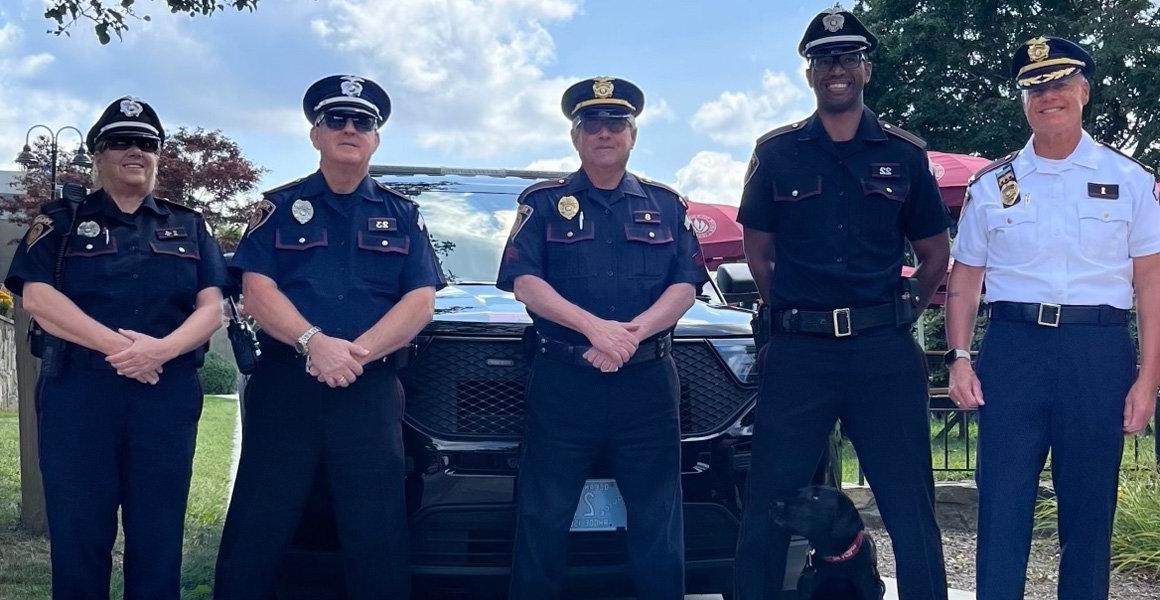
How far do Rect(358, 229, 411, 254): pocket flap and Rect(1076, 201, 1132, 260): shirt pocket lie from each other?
2.06 meters

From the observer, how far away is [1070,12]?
22.7 meters

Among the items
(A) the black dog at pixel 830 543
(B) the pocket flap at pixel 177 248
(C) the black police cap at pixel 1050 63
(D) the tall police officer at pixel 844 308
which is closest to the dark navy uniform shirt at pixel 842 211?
(D) the tall police officer at pixel 844 308

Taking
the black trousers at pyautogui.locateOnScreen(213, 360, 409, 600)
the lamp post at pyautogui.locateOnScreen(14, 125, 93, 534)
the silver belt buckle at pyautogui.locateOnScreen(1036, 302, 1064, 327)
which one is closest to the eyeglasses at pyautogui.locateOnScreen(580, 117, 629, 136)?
the black trousers at pyautogui.locateOnScreen(213, 360, 409, 600)

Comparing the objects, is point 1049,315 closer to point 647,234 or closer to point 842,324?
point 842,324

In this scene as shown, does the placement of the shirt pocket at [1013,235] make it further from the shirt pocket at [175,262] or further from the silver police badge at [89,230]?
the silver police badge at [89,230]

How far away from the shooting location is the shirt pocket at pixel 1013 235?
11.0 ft

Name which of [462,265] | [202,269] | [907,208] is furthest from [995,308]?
[202,269]

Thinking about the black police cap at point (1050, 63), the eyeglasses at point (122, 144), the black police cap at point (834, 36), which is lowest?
the eyeglasses at point (122, 144)

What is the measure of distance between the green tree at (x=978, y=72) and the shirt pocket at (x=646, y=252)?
1988cm

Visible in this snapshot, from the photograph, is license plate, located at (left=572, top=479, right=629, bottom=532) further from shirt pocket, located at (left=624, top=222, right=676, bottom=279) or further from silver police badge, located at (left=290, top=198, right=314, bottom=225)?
silver police badge, located at (left=290, top=198, right=314, bottom=225)

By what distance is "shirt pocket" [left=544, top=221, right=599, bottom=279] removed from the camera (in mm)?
3527

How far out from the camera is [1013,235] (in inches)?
134

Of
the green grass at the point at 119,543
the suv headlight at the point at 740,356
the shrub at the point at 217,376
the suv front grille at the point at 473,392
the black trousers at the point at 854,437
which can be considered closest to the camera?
the black trousers at the point at 854,437

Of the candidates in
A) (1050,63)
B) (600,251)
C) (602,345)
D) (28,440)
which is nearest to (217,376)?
(28,440)
